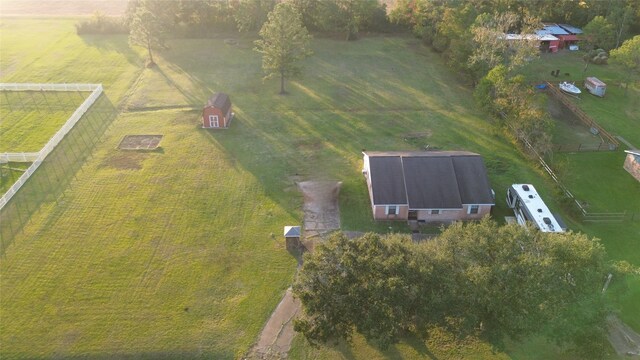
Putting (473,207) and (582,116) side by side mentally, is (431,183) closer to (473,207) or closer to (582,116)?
(473,207)

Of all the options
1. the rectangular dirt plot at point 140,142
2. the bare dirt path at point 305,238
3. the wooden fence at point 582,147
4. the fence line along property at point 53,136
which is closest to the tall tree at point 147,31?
the fence line along property at point 53,136

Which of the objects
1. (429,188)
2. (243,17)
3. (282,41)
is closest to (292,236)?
(429,188)

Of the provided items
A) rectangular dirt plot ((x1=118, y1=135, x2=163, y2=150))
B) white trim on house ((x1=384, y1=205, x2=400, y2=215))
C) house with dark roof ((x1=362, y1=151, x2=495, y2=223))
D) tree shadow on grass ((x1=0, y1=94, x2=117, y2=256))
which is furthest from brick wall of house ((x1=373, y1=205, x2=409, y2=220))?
tree shadow on grass ((x1=0, y1=94, x2=117, y2=256))

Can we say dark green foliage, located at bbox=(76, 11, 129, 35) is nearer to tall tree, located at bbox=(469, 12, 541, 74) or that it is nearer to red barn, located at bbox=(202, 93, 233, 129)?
red barn, located at bbox=(202, 93, 233, 129)

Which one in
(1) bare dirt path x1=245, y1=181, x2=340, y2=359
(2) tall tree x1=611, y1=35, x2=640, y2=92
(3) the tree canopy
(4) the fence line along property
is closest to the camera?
(3) the tree canopy

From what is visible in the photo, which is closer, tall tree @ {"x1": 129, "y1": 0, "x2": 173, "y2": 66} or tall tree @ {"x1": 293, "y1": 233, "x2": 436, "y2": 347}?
tall tree @ {"x1": 293, "y1": 233, "x2": 436, "y2": 347}

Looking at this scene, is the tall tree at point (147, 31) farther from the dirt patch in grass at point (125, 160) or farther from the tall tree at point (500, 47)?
the tall tree at point (500, 47)

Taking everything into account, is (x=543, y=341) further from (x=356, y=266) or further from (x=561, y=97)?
(x=561, y=97)
